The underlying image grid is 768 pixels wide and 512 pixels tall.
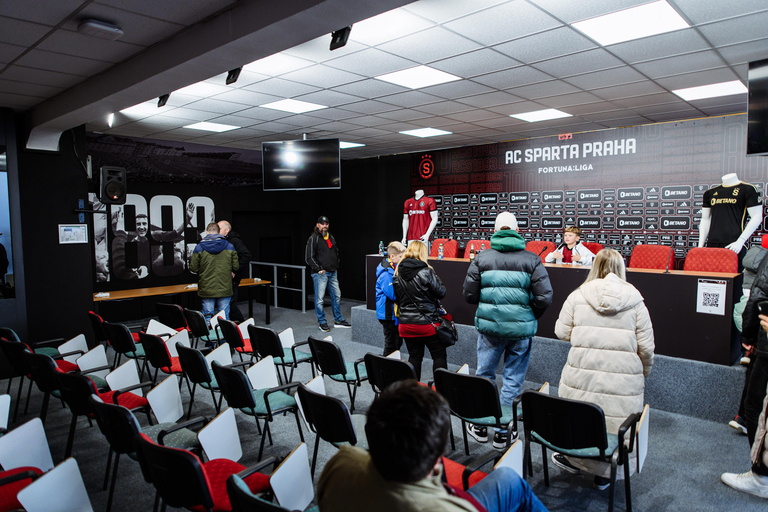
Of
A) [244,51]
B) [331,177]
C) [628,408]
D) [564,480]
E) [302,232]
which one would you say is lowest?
[564,480]

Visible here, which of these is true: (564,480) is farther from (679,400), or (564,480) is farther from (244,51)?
(244,51)

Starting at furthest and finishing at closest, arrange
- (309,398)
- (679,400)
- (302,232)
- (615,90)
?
(302,232) < (615,90) < (679,400) < (309,398)

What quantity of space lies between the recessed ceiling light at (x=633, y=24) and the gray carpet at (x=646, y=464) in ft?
8.74

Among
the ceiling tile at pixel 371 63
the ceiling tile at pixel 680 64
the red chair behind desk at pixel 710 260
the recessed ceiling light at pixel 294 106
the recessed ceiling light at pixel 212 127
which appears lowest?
the red chair behind desk at pixel 710 260

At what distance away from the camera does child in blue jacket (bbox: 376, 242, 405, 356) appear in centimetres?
421

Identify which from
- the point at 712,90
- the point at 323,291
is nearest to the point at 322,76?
the point at 323,291

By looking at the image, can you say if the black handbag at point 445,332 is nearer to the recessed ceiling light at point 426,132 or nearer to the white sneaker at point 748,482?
the white sneaker at point 748,482

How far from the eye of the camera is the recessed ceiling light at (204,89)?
15.8 feet

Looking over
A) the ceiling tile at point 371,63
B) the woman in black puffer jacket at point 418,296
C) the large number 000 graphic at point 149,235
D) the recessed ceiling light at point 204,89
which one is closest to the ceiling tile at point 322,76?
the ceiling tile at point 371,63

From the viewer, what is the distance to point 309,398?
2.60 metres

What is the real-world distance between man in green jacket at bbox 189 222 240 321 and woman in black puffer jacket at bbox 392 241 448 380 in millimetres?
3207

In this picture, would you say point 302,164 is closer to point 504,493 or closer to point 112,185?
point 112,185

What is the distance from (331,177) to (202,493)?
5039 mm

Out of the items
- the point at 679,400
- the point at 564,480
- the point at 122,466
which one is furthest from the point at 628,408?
the point at 122,466
